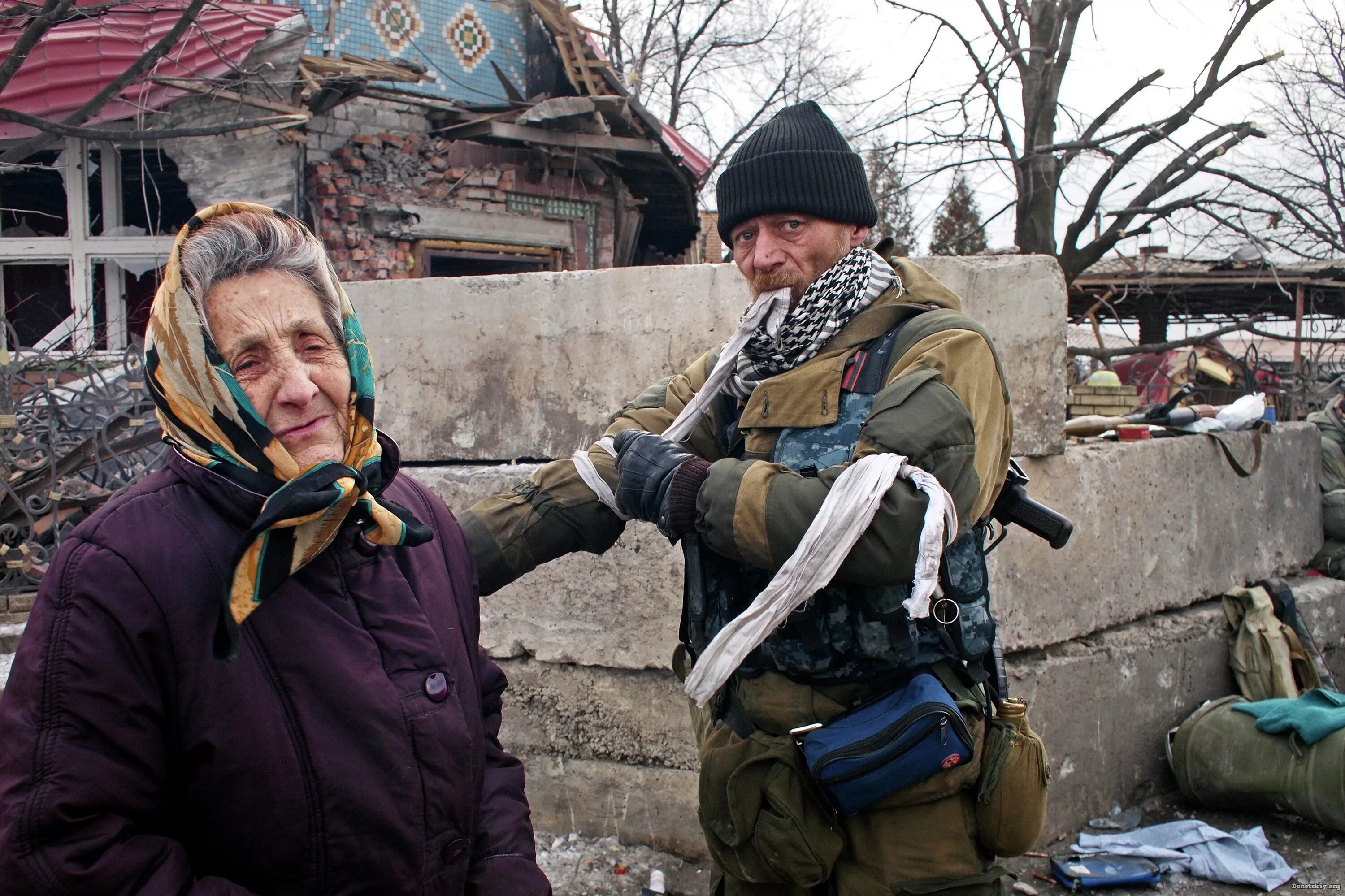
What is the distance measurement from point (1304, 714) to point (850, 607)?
2.56 m

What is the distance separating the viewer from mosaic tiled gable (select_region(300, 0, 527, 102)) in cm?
800

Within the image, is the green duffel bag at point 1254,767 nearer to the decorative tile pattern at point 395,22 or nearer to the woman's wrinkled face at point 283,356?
the woman's wrinkled face at point 283,356

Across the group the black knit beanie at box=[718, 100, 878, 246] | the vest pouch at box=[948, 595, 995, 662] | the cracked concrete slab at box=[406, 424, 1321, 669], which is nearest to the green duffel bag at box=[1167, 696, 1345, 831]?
the cracked concrete slab at box=[406, 424, 1321, 669]

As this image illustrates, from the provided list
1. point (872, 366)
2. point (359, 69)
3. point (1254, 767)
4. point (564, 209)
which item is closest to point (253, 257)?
point (872, 366)

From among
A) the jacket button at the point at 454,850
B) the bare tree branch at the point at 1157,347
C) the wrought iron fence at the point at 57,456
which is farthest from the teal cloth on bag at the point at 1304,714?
the wrought iron fence at the point at 57,456

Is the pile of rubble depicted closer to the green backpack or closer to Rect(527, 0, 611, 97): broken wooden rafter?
Rect(527, 0, 611, 97): broken wooden rafter

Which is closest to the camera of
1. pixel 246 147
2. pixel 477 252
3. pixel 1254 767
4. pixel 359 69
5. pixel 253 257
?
pixel 253 257

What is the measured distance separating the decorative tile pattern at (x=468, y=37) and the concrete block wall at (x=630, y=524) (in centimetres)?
646

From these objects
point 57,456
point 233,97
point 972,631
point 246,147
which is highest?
point 246,147

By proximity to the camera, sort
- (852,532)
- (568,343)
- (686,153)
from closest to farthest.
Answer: (852,532) → (568,343) → (686,153)

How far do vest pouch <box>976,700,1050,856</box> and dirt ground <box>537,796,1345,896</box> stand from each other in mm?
1278

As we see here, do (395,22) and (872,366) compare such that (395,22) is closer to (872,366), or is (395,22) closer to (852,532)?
(872,366)

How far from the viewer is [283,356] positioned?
52.6 inches

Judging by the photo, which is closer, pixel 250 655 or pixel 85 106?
pixel 250 655
